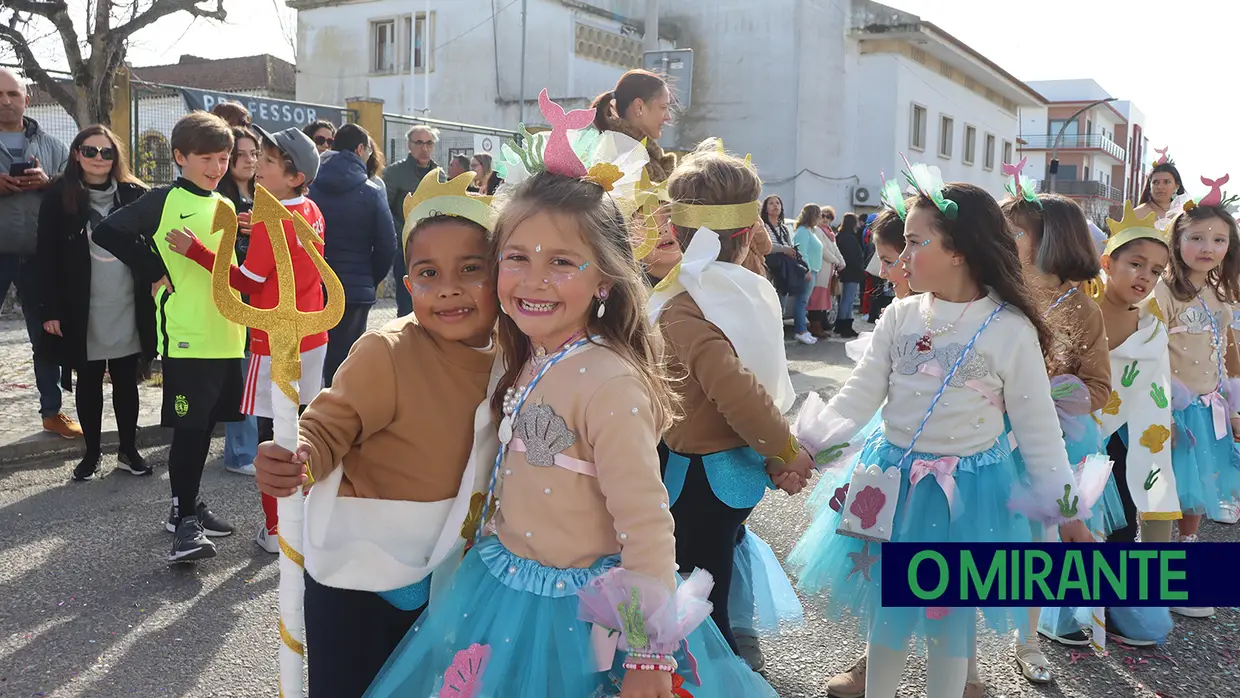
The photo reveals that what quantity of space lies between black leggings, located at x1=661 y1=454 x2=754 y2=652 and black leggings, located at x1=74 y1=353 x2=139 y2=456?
3.79 metres

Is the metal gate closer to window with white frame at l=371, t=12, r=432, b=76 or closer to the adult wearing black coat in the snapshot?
the adult wearing black coat

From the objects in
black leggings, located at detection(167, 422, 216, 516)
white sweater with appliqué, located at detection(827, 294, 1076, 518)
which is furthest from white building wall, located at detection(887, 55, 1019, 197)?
white sweater with appliqué, located at detection(827, 294, 1076, 518)

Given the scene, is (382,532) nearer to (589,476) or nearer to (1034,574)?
(589,476)

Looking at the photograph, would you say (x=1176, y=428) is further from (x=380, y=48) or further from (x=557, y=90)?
(x=380, y=48)

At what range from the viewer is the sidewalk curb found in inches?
224

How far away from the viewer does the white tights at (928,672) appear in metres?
2.87

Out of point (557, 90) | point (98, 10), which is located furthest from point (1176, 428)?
point (557, 90)

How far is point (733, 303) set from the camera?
2.96 metres

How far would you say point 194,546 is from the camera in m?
4.14

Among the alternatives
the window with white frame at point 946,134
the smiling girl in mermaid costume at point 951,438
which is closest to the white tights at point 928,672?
the smiling girl in mermaid costume at point 951,438

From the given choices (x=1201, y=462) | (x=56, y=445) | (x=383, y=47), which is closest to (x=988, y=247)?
(x=1201, y=462)

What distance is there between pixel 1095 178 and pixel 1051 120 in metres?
5.90

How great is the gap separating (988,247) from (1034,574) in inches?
→ 39.8

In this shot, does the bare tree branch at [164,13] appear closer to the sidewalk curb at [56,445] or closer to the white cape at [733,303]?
the sidewalk curb at [56,445]
